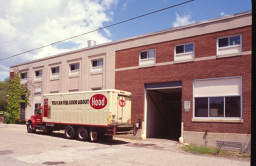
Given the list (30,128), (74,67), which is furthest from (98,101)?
(74,67)

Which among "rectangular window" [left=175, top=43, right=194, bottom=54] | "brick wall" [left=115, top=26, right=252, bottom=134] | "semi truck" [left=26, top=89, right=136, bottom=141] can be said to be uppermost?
"rectangular window" [left=175, top=43, right=194, bottom=54]

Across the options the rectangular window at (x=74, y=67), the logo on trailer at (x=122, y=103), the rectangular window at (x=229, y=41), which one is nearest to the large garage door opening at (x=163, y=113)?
the logo on trailer at (x=122, y=103)

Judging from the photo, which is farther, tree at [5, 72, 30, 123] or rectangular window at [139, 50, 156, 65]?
tree at [5, 72, 30, 123]

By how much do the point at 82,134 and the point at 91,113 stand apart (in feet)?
6.02

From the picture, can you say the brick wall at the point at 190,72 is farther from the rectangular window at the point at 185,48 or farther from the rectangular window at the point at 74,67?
the rectangular window at the point at 74,67

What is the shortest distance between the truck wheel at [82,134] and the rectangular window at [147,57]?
731cm

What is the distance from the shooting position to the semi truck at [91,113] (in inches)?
611

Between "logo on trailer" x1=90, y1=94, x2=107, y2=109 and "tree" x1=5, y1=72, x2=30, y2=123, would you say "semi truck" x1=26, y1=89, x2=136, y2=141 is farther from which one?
"tree" x1=5, y1=72, x2=30, y2=123

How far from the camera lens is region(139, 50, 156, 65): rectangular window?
19055 mm

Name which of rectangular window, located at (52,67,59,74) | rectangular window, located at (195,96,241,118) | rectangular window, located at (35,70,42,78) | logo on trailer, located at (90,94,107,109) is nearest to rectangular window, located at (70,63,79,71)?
rectangular window, located at (52,67,59,74)

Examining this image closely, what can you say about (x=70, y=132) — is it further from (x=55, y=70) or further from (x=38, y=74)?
(x=38, y=74)

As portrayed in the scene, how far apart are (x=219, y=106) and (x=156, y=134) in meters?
7.31

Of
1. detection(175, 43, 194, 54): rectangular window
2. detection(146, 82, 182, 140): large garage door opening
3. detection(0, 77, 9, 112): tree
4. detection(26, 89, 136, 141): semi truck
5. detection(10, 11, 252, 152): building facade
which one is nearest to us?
detection(10, 11, 252, 152): building facade

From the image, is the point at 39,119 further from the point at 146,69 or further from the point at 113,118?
the point at 146,69
